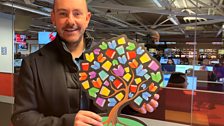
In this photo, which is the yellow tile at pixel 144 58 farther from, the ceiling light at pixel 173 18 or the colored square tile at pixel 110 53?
the ceiling light at pixel 173 18

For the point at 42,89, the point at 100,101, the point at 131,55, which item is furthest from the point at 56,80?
the point at 131,55

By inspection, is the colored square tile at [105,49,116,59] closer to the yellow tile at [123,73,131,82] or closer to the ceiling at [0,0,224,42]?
the yellow tile at [123,73,131,82]

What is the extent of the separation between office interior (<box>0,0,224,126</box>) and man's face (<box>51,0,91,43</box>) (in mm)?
1532

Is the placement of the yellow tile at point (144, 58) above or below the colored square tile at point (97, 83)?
above

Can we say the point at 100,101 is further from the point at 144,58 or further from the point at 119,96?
the point at 144,58

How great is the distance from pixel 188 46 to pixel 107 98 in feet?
15.3

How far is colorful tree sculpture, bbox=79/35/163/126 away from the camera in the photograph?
81 cm

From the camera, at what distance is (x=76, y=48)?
0.89 m

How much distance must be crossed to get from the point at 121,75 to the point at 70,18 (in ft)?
0.84

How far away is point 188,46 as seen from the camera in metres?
5.13

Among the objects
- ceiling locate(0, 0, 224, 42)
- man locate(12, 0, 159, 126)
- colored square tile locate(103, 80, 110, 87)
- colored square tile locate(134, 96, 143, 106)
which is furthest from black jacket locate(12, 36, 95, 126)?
ceiling locate(0, 0, 224, 42)

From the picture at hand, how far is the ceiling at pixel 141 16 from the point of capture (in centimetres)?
509

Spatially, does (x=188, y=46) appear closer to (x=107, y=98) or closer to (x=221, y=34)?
(x=221, y=34)

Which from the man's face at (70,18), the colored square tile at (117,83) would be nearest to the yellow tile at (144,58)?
the colored square tile at (117,83)
